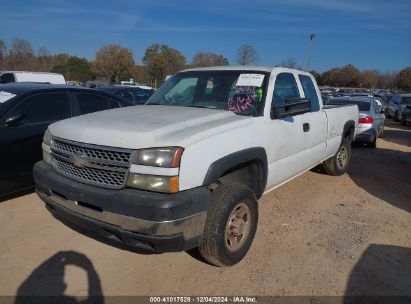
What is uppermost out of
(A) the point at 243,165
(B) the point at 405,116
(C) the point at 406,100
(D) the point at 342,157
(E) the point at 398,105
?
(A) the point at 243,165

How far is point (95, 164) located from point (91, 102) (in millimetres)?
3249

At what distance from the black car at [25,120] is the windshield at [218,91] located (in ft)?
5.44

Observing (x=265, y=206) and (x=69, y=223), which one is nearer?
(x=69, y=223)

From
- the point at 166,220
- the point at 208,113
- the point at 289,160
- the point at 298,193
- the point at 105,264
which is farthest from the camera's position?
the point at 298,193

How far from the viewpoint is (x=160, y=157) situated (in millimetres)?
2842

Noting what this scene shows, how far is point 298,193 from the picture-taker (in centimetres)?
589

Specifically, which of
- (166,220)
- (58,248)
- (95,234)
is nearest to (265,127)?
(166,220)

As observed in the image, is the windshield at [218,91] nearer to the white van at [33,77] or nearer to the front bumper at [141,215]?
the front bumper at [141,215]

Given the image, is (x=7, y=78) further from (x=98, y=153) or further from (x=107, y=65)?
(x=107, y=65)

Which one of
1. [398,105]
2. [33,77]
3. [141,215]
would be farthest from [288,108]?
[398,105]

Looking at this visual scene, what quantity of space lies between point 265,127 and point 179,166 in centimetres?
140

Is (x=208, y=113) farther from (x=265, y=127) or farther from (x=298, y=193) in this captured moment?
(x=298, y=193)

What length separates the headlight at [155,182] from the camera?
2820mm

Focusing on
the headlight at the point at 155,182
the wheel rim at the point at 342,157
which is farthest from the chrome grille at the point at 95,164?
the wheel rim at the point at 342,157
